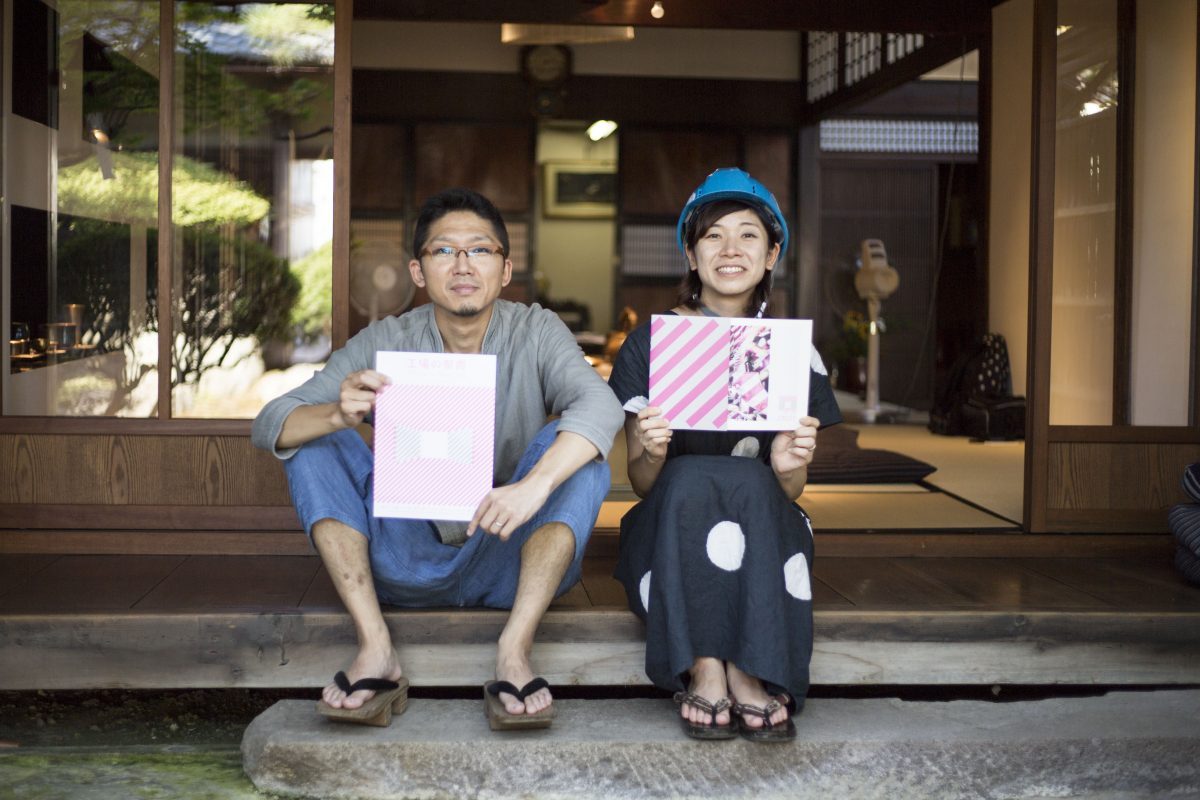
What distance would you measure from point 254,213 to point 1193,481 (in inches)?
135

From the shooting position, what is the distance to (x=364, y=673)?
2.29m

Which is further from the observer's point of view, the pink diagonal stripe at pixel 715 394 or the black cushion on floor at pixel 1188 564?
the black cushion on floor at pixel 1188 564

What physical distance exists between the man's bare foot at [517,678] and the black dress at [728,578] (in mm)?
219

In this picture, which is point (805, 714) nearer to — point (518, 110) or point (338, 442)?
point (338, 442)

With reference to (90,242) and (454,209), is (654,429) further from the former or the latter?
(90,242)

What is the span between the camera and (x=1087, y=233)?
3.51 m

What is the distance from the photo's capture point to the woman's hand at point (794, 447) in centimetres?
231

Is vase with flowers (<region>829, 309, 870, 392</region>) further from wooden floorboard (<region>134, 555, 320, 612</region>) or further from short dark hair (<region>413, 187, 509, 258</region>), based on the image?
short dark hair (<region>413, 187, 509, 258</region>)

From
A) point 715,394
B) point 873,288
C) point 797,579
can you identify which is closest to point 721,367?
point 715,394

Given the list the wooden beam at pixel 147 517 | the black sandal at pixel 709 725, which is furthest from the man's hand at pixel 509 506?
the wooden beam at pixel 147 517

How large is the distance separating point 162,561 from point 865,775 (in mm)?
1803

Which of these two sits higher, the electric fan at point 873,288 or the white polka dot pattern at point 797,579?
the electric fan at point 873,288

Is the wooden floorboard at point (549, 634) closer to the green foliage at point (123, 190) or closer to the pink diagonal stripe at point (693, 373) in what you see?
the pink diagonal stripe at point (693, 373)

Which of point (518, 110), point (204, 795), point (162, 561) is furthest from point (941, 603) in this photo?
point (518, 110)
